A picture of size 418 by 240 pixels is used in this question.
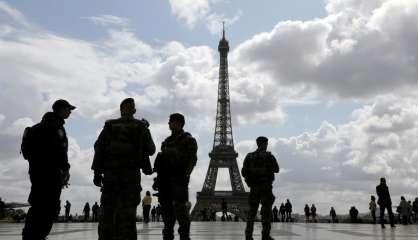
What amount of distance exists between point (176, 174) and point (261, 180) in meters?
2.60

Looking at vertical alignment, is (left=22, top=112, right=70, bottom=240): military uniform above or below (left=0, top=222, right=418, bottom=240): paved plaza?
above

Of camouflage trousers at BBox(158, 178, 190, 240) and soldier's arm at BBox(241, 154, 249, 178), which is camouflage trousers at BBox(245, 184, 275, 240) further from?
camouflage trousers at BBox(158, 178, 190, 240)

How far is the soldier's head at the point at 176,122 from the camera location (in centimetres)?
845

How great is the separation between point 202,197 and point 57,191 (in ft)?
271

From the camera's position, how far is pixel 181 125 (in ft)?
27.9

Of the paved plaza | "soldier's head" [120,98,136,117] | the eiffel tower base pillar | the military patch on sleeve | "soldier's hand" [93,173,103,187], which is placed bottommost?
the paved plaza

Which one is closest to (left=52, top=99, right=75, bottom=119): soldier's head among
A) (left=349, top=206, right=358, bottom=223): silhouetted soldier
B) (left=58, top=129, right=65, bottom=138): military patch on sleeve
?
(left=58, top=129, right=65, bottom=138): military patch on sleeve

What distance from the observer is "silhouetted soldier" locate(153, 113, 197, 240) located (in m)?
8.14

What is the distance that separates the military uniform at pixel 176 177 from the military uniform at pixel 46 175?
4.85ft

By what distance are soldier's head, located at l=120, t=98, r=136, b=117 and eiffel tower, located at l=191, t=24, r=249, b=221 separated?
77.9 meters

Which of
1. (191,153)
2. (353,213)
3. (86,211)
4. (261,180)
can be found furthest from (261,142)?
(86,211)

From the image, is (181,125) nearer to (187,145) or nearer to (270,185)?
(187,145)

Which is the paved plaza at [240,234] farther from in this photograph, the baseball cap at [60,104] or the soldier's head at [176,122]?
the baseball cap at [60,104]

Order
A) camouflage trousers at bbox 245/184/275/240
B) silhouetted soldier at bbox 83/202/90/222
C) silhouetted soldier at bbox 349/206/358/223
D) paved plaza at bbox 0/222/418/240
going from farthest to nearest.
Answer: silhouetted soldier at bbox 83/202/90/222 < silhouetted soldier at bbox 349/206/358/223 < paved plaza at bbox 0/222/418/240 < camouflage trousers at bbox 245/184/275/240
